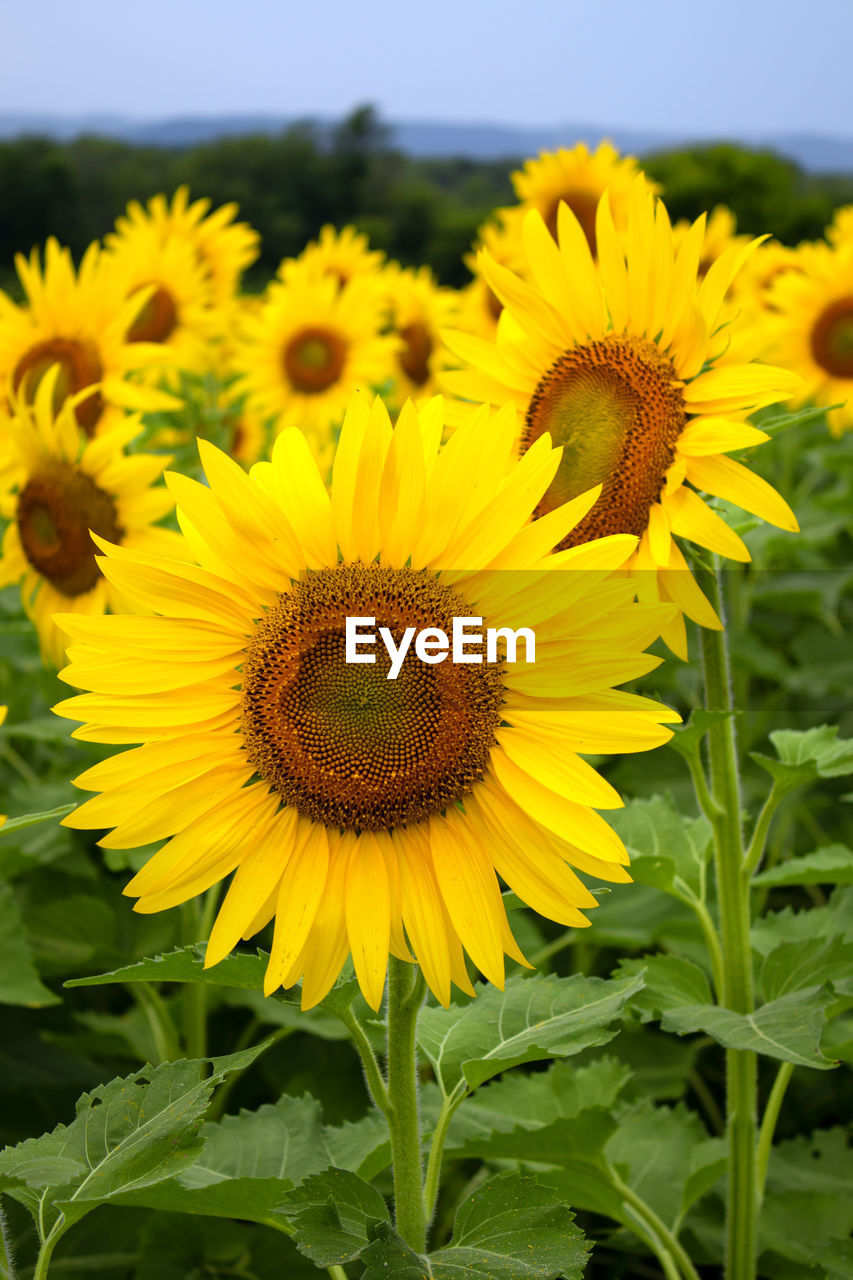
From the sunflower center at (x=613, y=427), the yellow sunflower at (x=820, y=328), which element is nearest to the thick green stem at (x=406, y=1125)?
the sunflower center at (x=613, y=427)

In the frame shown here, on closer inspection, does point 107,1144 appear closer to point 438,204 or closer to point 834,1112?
point 834,1112

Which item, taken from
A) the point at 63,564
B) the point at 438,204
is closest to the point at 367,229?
the point at 438,204

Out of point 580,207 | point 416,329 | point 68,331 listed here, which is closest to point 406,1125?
point 68,331

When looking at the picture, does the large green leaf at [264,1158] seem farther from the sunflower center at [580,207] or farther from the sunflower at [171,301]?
the sunflower center at [580,207]

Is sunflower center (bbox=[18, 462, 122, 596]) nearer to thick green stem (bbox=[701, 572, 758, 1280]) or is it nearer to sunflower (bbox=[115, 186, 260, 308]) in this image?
thick green stem (bbox=[701, 572, 758, 1280])

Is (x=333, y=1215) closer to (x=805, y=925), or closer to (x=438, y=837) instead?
(x=438, y=837)

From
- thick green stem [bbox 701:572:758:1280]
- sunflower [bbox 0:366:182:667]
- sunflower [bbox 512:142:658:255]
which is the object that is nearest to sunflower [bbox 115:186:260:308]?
sunflower [bbox 512:142:658:255]
